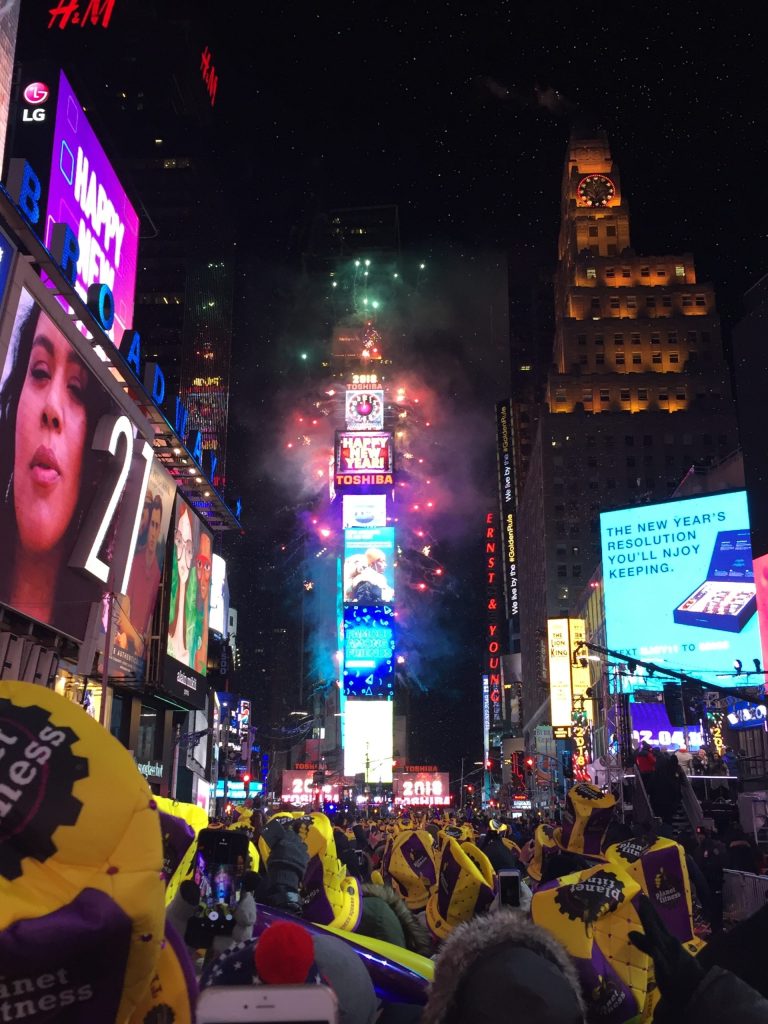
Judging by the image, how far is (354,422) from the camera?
12194 centimetres

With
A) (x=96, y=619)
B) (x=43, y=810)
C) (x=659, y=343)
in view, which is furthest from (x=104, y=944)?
(x=659, y=343)

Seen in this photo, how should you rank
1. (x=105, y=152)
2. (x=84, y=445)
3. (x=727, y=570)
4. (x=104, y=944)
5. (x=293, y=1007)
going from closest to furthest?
1. (x=293, y=1007)
2. (x=104, y=944)
3. (x=84, y=445)
4. (x=105, y=152)
5. (x=727, y=570)

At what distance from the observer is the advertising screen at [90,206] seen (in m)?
27.4

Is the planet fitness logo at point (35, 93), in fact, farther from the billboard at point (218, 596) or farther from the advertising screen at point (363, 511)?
the advertising screen at point (363, 511)

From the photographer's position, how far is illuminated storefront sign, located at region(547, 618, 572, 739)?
69812 mm

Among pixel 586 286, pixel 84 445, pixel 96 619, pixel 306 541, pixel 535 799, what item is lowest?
pixel 535 799

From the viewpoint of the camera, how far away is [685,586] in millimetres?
50062

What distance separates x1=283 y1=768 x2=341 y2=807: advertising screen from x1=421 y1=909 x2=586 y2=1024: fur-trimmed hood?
72796 mm

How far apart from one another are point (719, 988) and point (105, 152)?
112ft

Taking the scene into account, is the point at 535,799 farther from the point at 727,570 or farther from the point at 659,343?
the point at 659,343

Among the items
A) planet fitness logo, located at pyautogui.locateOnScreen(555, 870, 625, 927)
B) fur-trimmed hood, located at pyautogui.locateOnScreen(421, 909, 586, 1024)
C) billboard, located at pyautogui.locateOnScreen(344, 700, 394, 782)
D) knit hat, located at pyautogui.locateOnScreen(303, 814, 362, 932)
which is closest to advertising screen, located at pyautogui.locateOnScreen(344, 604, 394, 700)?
billboard, located at pyautogui.locateOnScreen(344, 700, 394, 782)

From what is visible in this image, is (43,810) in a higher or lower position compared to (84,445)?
lower

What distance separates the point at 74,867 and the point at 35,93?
29.9 m

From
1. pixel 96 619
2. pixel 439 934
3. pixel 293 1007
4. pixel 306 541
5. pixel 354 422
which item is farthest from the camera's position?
pixel 306 541
